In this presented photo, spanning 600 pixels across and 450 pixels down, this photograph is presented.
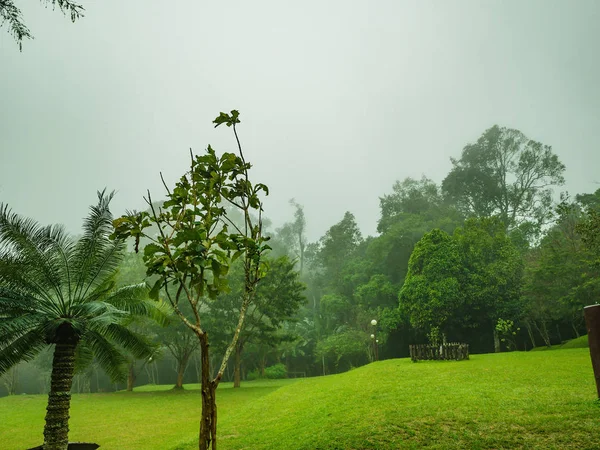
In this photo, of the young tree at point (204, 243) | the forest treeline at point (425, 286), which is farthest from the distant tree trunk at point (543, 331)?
the young tree at point (204, 243)

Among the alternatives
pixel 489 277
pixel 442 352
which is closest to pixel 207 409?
pixel 442 352

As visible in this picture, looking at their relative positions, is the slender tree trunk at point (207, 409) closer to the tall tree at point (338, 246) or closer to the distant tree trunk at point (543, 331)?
the distant tree trunk at point (543, 331)

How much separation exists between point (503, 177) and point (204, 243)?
46.9m

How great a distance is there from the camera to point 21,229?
411 inches

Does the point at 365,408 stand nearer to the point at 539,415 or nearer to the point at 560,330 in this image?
the point at 539,415

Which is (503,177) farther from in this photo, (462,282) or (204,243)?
(204,243)

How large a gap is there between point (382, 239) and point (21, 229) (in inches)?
1240

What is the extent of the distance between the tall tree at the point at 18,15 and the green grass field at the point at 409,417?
340 inches

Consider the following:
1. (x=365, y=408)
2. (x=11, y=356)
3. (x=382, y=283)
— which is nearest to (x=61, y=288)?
(x=11, y=356)

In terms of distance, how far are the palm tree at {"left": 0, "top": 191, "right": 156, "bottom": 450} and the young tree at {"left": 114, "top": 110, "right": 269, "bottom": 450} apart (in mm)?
5297

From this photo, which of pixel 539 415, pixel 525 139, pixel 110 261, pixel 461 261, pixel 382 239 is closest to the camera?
pixel 539 415

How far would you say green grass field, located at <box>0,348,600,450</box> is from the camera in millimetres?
7094

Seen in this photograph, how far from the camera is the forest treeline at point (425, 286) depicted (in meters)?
25.5

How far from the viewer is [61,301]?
1065cm
